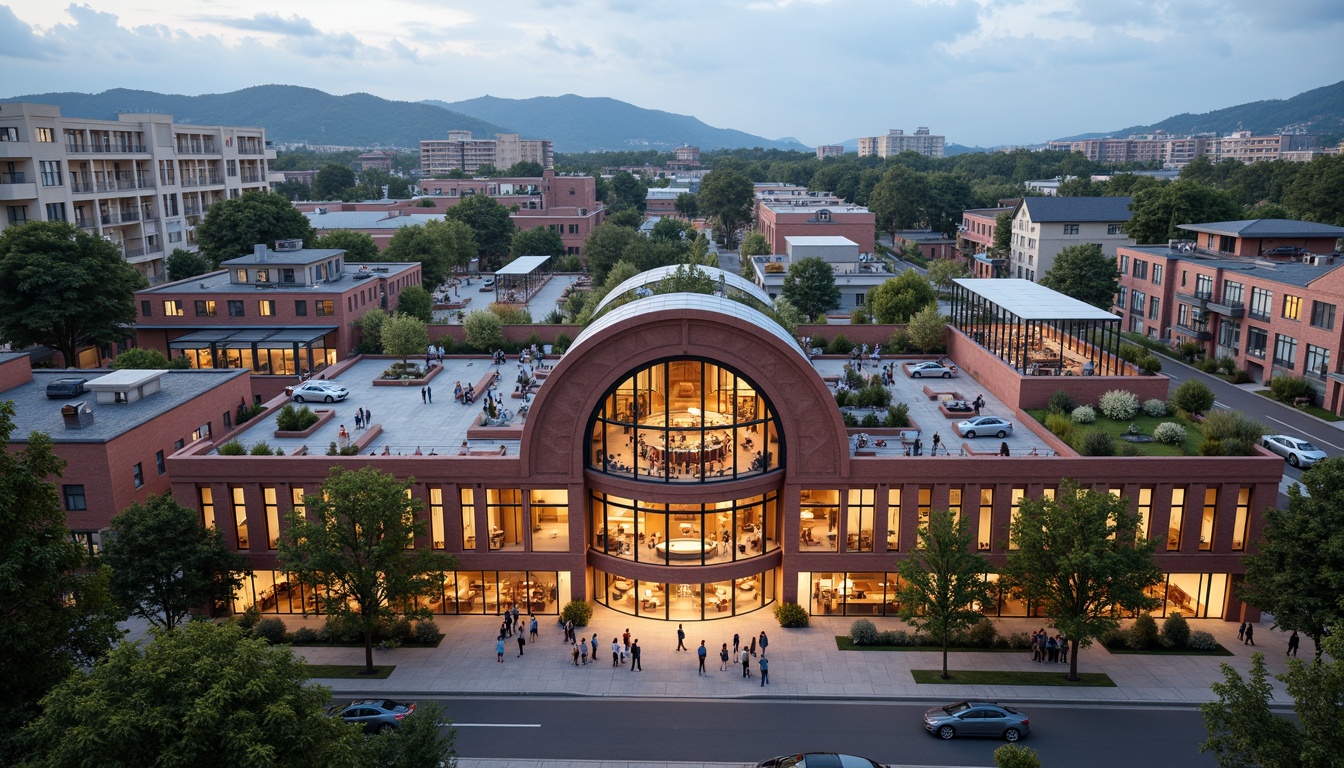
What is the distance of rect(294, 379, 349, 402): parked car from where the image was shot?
50.2m

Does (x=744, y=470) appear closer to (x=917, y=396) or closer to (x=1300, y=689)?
(x=917, y=396)

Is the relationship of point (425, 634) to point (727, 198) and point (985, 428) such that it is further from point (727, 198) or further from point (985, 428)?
point (727, 198)

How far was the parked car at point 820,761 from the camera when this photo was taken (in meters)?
26.6

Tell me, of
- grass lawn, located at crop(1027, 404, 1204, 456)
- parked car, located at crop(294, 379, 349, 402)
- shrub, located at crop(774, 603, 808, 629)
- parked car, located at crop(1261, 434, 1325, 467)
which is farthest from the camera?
parked car, located at crop(1261, 434, 1325, 467)

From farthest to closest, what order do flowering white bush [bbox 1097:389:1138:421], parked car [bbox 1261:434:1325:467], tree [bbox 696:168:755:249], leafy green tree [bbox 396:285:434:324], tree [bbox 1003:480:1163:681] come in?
tree [bbox 696:168:755:249], leafy green tree [bbox 396:285:434:324], parked car [bbox 1261:434:1325:467], flowering white bush [bbox 1097:389:1138:421], tree [bbox 1003:480:1163:681]

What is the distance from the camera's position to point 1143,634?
119ft

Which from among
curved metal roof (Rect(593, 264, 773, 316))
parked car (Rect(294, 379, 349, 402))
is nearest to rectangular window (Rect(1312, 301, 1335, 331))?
curved metal roof (Rect(593, 264, 773, 316))

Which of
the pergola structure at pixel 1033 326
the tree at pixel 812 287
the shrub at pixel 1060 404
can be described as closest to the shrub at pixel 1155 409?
the pergola structure at pixel 1033 326

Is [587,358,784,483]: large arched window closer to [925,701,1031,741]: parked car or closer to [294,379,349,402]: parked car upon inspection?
[925,701,1031,741]: parked car

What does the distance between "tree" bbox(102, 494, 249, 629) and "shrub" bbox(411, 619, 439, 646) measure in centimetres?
835

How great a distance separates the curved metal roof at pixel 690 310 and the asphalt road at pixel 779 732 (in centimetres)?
1475

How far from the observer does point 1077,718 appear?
3153cm

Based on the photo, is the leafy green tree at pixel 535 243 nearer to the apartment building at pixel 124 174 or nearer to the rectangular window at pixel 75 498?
the apartment building at pixel 124 174

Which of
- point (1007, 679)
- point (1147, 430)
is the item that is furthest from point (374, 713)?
point (1147, 430)
